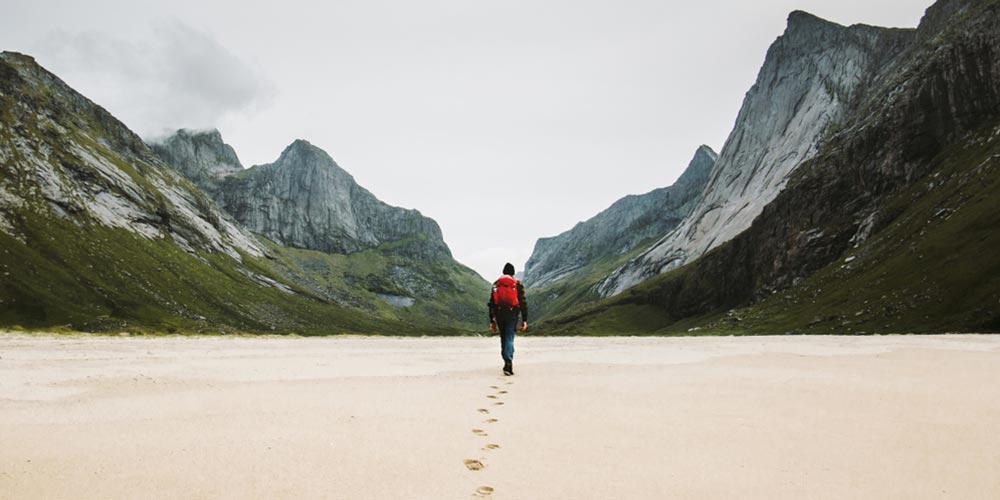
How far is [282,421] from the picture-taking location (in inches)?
312

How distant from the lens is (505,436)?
741 centimetres

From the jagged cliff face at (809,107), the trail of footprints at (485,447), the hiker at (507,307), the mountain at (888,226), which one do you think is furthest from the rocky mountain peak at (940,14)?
the trail of footprints at (485,447)

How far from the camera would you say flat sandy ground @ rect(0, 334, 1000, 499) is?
5.07m

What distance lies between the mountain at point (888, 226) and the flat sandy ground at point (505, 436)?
207 ft

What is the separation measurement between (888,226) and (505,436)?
120 m

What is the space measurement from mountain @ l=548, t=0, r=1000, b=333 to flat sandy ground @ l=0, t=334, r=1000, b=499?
2481 inches

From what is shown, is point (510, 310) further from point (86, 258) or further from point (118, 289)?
point (86, 258)

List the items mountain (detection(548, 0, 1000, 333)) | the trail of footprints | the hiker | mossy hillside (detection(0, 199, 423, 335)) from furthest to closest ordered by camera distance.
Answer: mossy hillside (detection(0, 199, 423, 335))
mountain (detection(548, 0, 1000, 333))
the hiker
the trail of footprints

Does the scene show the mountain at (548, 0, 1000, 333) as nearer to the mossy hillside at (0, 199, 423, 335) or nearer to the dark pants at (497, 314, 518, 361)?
the dark pants at (497, 314, 518, 361)

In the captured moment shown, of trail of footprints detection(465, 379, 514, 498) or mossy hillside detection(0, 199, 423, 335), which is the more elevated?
mossy hillside detection(0, 199, 423, 335)

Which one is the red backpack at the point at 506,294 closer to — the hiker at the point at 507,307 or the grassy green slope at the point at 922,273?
the hiker at the point at 507,307

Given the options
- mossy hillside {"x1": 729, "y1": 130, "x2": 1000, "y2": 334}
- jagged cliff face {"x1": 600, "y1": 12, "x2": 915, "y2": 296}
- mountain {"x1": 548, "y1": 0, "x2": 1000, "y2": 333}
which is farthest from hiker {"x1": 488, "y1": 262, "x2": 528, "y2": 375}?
jagged cliff face {"x1": 600, "y1": 12, "x2": 915, "y2": 296}

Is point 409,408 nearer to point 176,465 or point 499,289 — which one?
point 176,465

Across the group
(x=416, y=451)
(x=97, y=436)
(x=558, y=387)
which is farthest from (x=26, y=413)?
(x=558, y=387)
